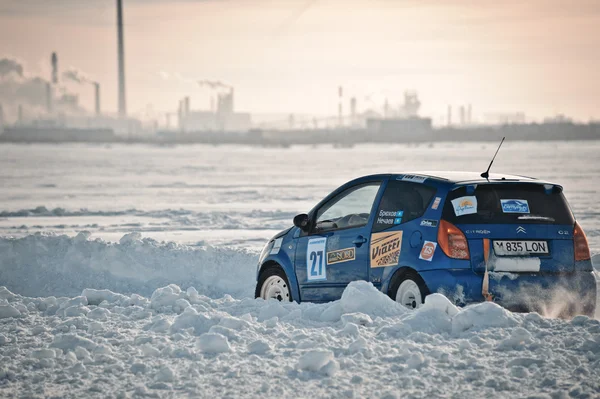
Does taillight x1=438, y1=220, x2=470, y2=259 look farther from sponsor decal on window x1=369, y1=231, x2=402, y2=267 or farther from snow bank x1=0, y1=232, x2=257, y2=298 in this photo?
snow bank x1=0, y1=232, x2=257, y2=298

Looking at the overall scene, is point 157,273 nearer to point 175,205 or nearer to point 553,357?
point 553,357

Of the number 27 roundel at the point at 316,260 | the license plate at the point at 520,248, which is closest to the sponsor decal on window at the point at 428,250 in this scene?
the license plate at the point at 520,248

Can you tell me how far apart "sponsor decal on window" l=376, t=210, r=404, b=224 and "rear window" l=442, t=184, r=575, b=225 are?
1.79 ft

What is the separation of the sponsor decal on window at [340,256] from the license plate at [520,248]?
4.56 ft

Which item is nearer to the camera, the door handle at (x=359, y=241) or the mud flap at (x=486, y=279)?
the mud flap at (x=486, y=279)

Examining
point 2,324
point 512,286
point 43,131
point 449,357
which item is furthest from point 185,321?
point 43,131

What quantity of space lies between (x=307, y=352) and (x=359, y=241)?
6.58 feet

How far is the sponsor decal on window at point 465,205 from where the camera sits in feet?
23.6

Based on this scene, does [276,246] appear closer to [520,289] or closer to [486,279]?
[486,279]

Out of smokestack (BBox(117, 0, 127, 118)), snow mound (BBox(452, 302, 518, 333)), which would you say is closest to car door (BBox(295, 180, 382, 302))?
snow mound (BBox(452, 302, 518, 333))

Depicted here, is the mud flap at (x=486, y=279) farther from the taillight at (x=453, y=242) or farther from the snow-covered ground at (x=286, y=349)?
the snow-covered ground at (x=286, y=349)

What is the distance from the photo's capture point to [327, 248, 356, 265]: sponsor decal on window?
26.0ft

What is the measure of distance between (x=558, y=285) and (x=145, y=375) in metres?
3.48

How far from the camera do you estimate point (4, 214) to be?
75.4 ft
